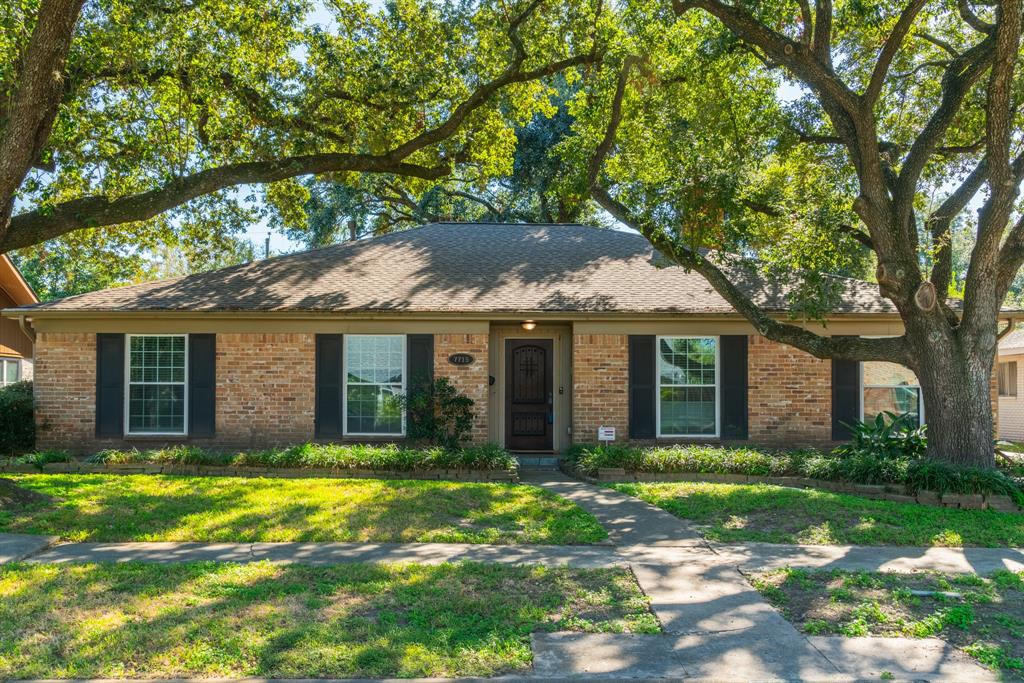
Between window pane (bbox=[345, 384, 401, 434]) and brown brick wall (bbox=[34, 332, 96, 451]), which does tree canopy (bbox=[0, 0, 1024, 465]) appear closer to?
brown brick wall (bbox=[34, 332, 96, 451])

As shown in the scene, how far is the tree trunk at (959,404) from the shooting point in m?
10.1

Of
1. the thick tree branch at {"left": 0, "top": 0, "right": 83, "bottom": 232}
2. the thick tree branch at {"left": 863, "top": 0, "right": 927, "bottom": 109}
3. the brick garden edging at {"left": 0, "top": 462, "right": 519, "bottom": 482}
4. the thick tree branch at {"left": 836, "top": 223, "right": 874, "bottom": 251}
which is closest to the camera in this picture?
the thick tree branch at {"left": 0, "top": 0, "right": 83, "bottom": 232}

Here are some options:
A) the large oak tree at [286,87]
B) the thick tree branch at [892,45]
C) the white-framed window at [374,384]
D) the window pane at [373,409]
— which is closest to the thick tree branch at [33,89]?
the large oak tree at [286,87]

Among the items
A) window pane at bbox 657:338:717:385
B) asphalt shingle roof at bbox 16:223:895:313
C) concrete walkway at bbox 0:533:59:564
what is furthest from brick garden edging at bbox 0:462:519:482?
concrete walkway at bbox 0:533:59:564

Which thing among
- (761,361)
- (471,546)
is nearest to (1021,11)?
(761,361)

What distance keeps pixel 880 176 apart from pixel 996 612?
6.81 metres

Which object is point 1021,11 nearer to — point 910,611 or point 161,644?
point 910,611

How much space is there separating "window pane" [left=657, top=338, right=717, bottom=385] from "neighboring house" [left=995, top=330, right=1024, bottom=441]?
39.6 feet

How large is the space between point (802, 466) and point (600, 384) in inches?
145

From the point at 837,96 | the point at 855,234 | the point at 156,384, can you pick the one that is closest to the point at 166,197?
the point at 156,384

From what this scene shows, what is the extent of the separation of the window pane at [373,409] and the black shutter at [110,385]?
4.01 m

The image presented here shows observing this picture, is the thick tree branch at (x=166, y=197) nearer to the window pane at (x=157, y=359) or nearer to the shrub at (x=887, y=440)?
→ the window pane at (x=157, y=359)

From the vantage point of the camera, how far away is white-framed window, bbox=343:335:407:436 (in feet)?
43.8

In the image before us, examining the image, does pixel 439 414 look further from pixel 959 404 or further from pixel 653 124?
pixel 959 404
